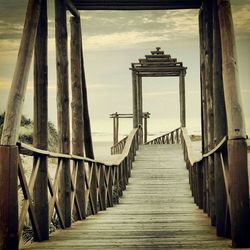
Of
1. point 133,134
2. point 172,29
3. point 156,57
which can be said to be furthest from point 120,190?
point 172,29

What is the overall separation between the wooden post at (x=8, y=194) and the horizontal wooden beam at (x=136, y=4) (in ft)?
14.0

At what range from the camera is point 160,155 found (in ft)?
55.9

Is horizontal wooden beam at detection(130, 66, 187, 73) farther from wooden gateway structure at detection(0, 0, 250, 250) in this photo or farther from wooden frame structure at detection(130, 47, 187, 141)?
wooden gateway structure at detection(0, 0, 250, 250)

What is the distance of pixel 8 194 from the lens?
A: 3.88 meters

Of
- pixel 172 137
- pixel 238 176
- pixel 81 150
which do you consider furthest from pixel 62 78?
pixel 172 137

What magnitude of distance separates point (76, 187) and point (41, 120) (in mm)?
2541

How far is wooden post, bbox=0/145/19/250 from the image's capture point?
3.87 m

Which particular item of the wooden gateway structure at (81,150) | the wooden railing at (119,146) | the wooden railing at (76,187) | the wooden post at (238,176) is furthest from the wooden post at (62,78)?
the wooden railing at (119,146)

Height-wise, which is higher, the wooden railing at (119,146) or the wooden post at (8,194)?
the wooden railing at (119,146)

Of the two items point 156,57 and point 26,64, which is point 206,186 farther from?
point 156,57

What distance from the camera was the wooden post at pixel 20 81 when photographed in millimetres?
3971

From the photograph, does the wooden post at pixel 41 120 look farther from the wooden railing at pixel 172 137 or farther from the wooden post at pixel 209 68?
the wooden railing at pixel 172 137

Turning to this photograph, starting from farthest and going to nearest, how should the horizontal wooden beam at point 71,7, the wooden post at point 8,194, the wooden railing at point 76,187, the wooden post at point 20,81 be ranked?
the horizontal wooden beam at point 71,7
the wooden railing at point 76,187
the wooden post at point 20,81
the wooden post at point 8,194

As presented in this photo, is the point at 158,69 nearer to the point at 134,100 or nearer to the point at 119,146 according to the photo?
the point at 134,100
